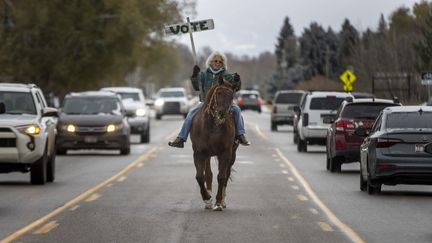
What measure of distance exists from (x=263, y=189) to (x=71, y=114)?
14886mm

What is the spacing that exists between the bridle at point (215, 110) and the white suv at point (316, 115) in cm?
2012

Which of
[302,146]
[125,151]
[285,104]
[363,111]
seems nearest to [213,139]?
[363,111]

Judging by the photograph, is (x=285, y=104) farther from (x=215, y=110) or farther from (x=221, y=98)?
(x=221, y=98)

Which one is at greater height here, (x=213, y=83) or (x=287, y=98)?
(x=213, y=83)

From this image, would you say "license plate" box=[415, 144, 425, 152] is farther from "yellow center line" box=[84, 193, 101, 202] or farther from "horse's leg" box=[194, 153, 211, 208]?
"yellow center line" box=[84, 193, 101, 202]

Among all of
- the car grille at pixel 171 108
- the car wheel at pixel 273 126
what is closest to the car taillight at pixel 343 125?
the car wheel at pixel 273 126

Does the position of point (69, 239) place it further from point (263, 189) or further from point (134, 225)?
point (263, 189)

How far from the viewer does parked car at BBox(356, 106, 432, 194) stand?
20.6 meters

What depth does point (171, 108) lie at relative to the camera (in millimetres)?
81188

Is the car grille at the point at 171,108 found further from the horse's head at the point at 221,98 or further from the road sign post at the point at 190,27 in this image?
the horse's head at the point at 221,98

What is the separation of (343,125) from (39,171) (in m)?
7.60

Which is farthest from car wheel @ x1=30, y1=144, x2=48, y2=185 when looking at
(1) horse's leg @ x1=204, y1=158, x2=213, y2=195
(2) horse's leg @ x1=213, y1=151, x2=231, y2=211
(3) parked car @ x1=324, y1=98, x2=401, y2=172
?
(3) parked car @ x1=324, y1=98, x2=401, y2=172

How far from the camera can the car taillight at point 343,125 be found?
28.4 metres

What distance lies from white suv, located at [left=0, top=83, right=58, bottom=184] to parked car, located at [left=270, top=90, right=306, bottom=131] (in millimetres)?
32757
